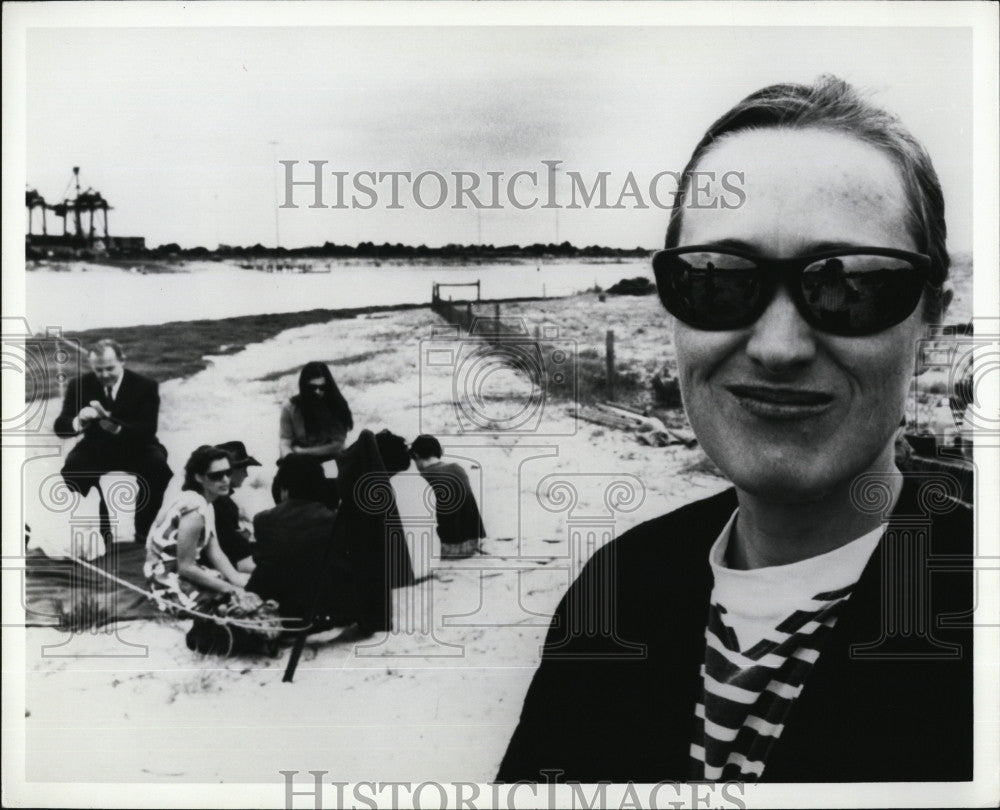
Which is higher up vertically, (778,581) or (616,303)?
(616,303)

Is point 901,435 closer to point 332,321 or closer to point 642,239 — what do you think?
point 642,239

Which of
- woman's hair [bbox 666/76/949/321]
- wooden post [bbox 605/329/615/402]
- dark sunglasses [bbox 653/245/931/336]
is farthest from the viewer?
wooden post [bbox 605/329/615/402]

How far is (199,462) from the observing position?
324cm

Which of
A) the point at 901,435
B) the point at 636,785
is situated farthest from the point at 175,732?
the point at 901,435

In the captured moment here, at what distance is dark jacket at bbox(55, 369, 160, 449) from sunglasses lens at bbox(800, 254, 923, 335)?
2.09 meters

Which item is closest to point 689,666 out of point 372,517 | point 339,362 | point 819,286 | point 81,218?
point 372,517

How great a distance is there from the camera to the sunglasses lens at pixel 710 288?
117 inches

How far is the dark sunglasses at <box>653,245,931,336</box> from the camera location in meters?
2.95

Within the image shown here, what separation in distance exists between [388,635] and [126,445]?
3.46ft

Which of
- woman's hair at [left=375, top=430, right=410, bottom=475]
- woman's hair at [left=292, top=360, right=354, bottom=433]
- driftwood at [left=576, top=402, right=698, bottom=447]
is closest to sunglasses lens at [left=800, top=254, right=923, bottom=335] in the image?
driftwood at [left=576, top=402, right=698, bottom=447]

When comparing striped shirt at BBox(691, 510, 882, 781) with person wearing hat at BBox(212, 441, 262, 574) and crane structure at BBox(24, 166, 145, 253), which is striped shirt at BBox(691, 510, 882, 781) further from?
crane structure at BBox(24, 166, 145, 253)

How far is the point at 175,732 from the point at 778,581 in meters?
2.01

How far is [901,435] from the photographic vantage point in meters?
3.15

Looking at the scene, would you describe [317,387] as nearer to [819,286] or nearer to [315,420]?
[315,420]
